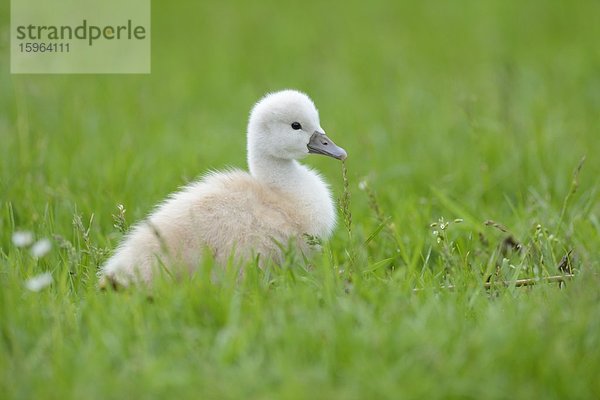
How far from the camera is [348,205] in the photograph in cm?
449

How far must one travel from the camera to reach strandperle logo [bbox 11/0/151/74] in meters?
9.39

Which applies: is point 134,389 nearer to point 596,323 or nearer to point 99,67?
point 596,323

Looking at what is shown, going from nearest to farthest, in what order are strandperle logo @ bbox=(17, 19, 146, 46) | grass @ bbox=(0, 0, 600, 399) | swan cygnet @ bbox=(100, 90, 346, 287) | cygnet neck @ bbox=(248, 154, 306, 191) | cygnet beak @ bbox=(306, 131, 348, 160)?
grass @ bbox=(0, 0, 600, 399)
swan cygnet @ bbox=(100, 90, 346, 287)
cygnet neck @ bbox=(248, 154, 306, 191)
cygnet beak @ bbox=(306, 131, 348, 160)
strandperle logo @ bbox=(17, 19, 146, 46)

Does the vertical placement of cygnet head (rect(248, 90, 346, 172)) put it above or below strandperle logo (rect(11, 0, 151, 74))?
below

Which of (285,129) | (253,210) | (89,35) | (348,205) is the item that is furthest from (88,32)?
(348,205)

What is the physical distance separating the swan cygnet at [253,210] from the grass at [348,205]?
0.20 meters

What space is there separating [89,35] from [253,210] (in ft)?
20.9

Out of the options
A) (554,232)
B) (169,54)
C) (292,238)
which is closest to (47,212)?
(292,238)

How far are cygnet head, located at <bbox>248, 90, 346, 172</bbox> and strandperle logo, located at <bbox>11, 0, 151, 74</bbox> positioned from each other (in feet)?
14.5

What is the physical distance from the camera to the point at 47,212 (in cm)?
534

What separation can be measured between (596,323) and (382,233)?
2.08 m

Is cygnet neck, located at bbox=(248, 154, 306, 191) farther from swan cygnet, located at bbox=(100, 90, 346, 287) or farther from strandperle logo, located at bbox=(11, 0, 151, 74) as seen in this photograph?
strandperle logo, located at bbox=(11, 0, 151, 74)

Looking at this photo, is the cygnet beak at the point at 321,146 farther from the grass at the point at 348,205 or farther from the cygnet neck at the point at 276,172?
the grass at the point at 348,205

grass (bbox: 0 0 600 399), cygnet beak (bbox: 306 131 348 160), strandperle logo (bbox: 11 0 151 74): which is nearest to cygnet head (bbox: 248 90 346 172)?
cygnet beak (bbox: 306 131 348 160)
